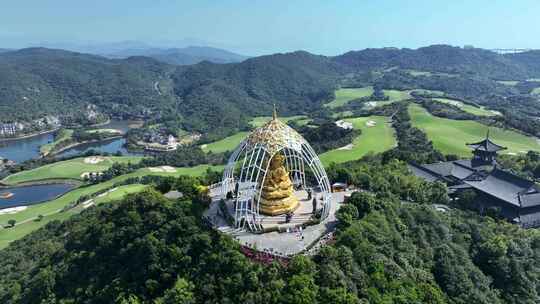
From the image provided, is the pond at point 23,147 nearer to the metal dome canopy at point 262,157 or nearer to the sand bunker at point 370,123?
the sand bunker at point 370,123

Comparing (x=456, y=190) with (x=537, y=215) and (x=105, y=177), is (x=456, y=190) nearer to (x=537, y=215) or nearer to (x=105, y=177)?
(x=537, y=215)

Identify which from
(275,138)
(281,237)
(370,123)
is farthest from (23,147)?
(281,237)

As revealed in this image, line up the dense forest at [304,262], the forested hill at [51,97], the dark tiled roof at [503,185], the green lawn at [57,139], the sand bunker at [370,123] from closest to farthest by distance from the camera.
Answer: the dense forest at [304,262], the dark tiled roof at [503,185], the sand bunker at [370,123], the green lawn at [57,139], the forested hill at [51,97]

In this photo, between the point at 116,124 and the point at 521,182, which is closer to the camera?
the point at 521,182

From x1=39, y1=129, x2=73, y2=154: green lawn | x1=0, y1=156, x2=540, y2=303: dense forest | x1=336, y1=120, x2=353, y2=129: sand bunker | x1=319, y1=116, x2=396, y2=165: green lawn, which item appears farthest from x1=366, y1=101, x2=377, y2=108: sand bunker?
x1=0, y1=156, x2=540, y2=303: dense forest

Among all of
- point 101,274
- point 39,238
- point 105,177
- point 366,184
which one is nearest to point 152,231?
point 101,274

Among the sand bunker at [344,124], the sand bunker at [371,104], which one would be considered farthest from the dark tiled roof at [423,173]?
the sand bunker at [371,104]
